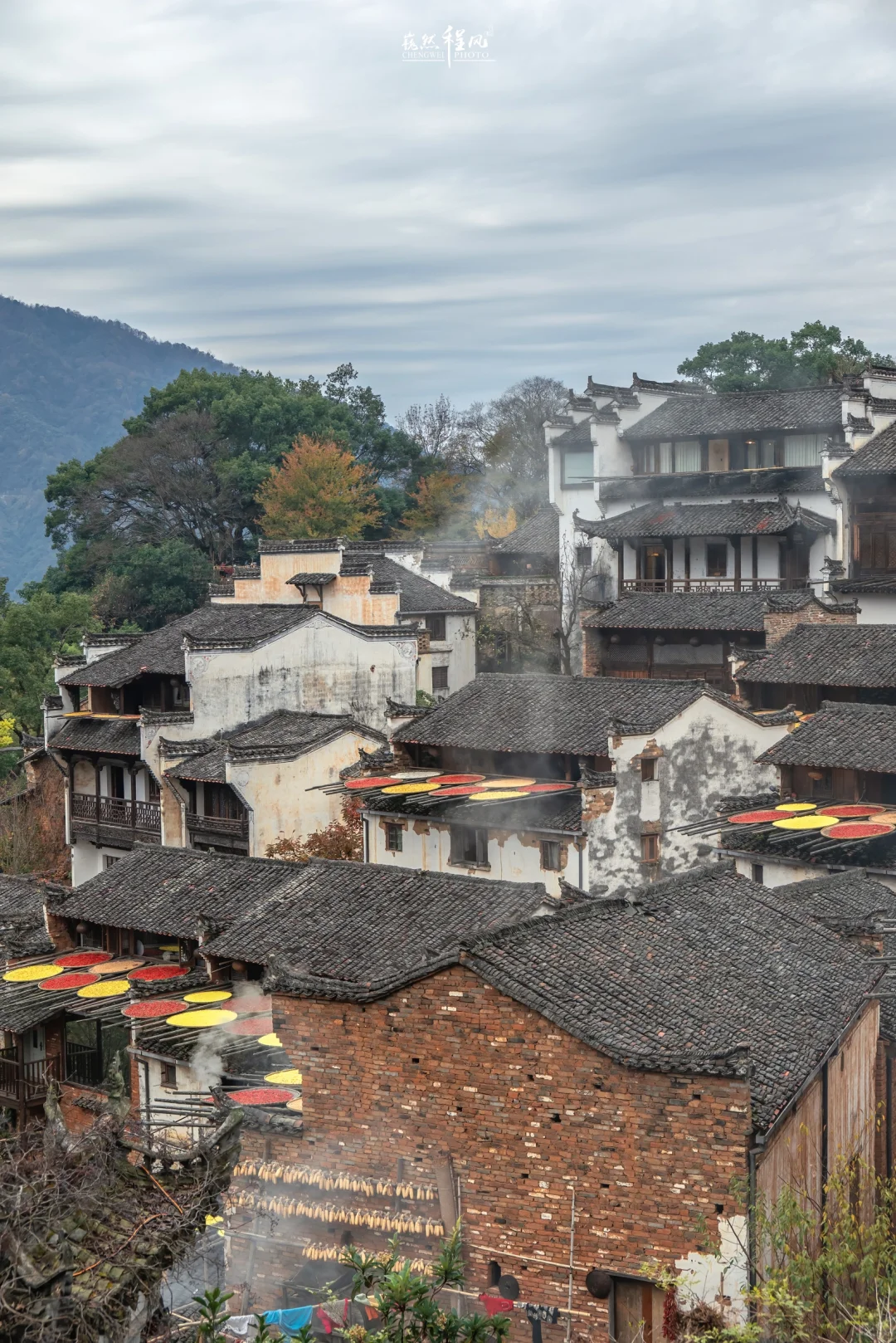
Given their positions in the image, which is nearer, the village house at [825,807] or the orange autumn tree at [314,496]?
the village house at [825,807]

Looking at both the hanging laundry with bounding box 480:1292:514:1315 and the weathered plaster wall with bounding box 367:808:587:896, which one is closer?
the hanging laundry with bounding box 480:1292:514:1315

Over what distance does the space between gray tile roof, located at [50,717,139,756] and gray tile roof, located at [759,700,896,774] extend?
52.9 ft

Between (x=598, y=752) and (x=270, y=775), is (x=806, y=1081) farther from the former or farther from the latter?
(x=270, y=775)

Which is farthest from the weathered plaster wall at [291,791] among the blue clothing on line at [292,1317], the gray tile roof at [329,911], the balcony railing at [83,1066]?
the blue clothing on line at [292,1317]

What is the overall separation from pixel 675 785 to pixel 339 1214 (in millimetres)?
16011

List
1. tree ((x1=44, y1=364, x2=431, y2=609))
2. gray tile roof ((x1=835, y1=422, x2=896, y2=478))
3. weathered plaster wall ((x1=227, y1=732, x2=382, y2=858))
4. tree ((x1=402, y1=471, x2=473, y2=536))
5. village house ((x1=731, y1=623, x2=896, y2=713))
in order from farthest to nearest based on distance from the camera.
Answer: tree ((x1=402, y1=471, x2=473, y2=536)), tree ((x1=44, y1=364, x2=431, y2=609)), gray tile roof ((x1=835, y1=422, x2=896, y2=478)), weathered plaster wall ((x1=227, y1=732, x2=382, y2=858)), village house ((x1=731, y1=623, x2=896, y2=713))

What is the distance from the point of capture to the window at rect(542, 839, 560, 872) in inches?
1138

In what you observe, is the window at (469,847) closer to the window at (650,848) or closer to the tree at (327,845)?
the window at (650,848)

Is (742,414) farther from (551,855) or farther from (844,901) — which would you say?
(844,901)

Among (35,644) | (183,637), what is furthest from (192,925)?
(35,644)

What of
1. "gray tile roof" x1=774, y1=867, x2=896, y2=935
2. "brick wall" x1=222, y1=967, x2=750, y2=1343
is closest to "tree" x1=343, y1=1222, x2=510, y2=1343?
"brick wall" x1=222, y1=967, x2=750, y2=1343

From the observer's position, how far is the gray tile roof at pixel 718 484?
1751 inches

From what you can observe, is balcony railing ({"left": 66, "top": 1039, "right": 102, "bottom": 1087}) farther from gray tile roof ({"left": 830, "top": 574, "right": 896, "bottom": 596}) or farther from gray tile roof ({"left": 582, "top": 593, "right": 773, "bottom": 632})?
gray tile roof ({"left": 830, "top": 574, "right": 896, "bottom": 596})

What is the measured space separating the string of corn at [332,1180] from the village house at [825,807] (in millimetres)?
11446
